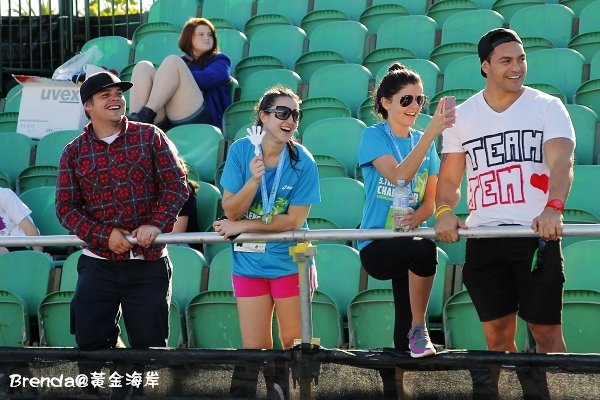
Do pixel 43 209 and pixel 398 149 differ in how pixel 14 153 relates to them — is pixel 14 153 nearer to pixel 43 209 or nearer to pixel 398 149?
pixel 43 209

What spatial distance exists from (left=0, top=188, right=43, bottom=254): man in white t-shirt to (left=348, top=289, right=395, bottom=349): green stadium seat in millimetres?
2426

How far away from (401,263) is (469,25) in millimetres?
5289

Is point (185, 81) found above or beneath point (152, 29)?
beneath

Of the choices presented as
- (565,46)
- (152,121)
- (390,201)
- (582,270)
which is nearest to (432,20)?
(565,46)

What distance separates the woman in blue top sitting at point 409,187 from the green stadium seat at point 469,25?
455 cm

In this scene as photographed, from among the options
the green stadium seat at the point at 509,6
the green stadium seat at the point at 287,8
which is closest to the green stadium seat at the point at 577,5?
the green stadium seat at the point at 509,6

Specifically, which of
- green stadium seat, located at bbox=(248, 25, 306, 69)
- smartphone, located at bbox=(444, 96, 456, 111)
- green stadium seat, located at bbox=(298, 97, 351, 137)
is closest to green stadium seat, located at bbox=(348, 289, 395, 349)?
smartphone, located at bbox=(444, 96, 456, 111)

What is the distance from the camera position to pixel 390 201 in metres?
5.15

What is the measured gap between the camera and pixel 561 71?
8727mm

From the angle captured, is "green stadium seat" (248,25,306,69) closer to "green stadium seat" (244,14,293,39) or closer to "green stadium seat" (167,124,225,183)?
"green stadium seat" (244,14,293,39)

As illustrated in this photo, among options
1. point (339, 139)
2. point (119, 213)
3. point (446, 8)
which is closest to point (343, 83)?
point (339, 139)

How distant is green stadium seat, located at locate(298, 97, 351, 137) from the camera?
8.89m

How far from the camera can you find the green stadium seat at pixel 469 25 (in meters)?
9.69

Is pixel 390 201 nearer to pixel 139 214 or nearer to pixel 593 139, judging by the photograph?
pixel 139 214
